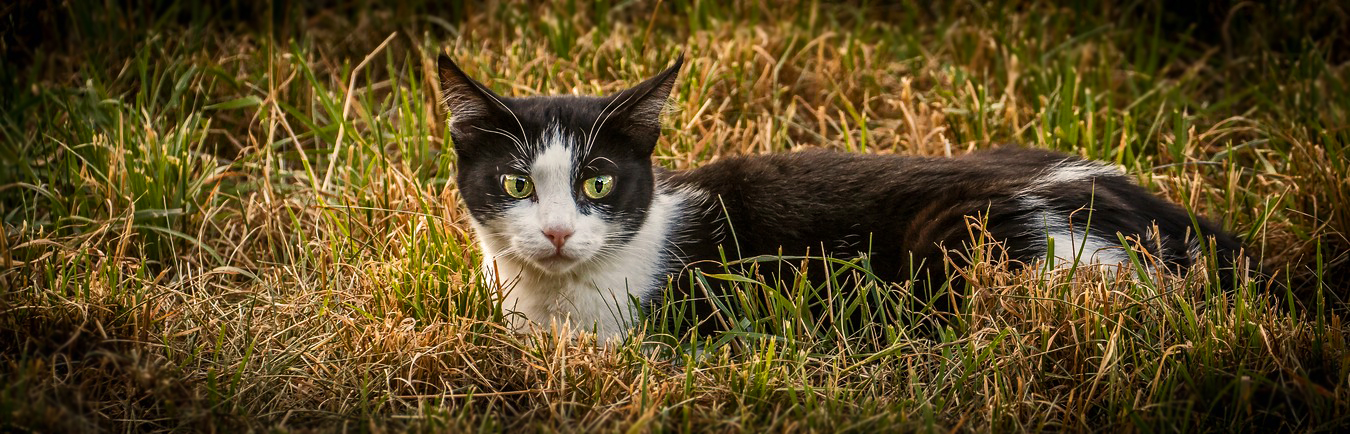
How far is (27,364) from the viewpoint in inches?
88.1

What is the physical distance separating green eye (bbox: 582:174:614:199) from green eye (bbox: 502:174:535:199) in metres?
0.14

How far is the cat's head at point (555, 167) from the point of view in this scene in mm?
2691

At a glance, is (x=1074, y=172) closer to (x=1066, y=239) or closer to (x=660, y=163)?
(x=1066, y=239)

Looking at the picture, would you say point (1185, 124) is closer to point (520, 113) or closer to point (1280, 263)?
point (1280, 263)

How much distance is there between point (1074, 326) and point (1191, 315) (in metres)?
0.25

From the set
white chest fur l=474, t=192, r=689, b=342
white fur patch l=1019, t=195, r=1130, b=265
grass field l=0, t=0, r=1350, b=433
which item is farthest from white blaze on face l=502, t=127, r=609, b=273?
white fur patch l=1019, t=195, r=1130, b=265

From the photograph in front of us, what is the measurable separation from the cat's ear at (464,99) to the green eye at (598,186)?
1.00ft

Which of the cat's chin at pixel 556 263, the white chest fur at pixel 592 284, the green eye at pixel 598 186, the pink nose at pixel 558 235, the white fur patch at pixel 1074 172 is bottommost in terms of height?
the white chest fur at pixel 592 284

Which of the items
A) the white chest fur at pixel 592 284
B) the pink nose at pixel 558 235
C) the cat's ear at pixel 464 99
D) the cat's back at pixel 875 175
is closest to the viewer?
the pink nose at pixel 558 235

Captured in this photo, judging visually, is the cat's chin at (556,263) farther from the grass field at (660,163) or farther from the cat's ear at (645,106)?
the cat's ear at (645,106)

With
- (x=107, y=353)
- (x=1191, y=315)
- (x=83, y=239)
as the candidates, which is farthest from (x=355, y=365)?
(x=1191, y=315)

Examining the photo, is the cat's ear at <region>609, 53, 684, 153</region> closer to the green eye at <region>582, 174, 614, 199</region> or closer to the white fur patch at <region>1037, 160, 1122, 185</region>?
the green eye at <region>582, 174, 614, 199</region>

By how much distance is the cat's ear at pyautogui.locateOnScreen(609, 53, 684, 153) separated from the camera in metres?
2.76

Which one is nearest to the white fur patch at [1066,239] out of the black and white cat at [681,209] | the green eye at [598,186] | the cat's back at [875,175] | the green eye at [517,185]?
the black and white cat at [681,209]
